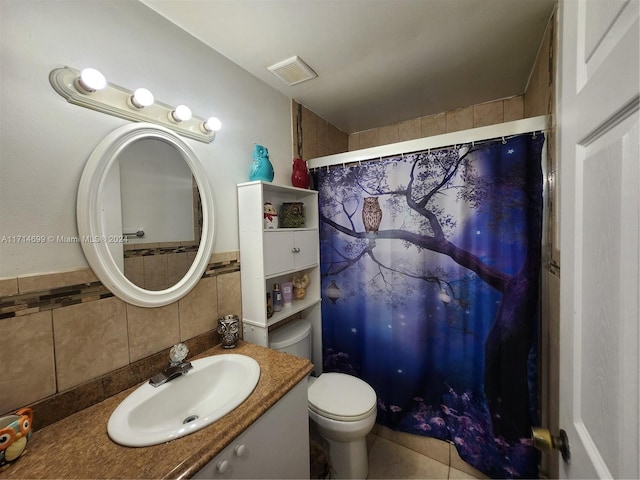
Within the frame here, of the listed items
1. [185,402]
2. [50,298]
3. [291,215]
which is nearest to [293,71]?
[291,215]

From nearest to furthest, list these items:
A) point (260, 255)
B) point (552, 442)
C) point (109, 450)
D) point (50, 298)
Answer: point (552, 442), point (109, 450), point (50, 298), point (260, 255)

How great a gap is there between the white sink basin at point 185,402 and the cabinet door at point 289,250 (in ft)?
1.65

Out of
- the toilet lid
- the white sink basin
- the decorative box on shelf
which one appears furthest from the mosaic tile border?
the toilet lid

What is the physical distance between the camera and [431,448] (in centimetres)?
158

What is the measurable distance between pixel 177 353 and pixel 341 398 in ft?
2.90

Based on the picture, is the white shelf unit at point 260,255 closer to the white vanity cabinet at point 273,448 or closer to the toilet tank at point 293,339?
the toilet tank at point 293,339

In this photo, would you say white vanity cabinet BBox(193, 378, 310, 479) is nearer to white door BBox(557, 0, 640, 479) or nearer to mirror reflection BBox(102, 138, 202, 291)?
mirror reflection BBox(102, 138, 202, 291)

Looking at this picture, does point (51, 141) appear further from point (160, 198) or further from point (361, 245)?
point (361, 245)

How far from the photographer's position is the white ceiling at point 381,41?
1.10 m

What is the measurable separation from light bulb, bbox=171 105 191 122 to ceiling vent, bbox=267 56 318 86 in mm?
616

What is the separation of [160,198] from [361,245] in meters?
1.15

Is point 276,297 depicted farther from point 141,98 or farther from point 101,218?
point 141,98

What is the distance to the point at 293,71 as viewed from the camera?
4.93 ft

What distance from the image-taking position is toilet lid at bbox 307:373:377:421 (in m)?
1.31
